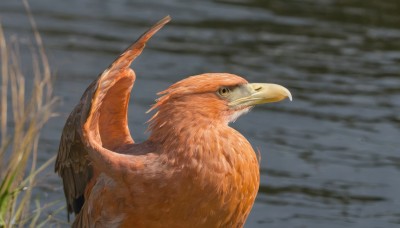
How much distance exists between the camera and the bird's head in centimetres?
606

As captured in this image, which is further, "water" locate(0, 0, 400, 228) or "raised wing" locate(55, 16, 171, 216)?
"water" locate(0, 0, 400, 228)

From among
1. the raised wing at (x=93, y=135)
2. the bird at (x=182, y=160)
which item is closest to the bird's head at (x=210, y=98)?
the bird at (x=182, y=160)

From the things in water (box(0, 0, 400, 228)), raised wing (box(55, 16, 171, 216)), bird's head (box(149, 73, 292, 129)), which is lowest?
water (box(0, 0, 400, 228))

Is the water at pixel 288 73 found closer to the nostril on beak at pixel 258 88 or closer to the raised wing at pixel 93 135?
the raised wing at pixel 93 135

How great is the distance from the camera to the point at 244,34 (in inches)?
523

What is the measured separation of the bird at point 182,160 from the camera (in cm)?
595

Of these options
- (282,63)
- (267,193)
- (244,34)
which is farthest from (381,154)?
(244,34)

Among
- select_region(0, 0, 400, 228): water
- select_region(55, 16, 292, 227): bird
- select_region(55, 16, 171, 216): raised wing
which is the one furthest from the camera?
select_region(0, 0, 400, 228): water

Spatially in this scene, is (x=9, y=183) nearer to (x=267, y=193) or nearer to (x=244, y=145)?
(x=244, y=145)

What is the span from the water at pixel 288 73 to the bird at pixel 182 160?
2.57 meters

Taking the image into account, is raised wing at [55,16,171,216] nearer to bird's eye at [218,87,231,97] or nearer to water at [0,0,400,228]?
bird's eye at [218,87,231,97]

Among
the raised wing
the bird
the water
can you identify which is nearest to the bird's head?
the bird

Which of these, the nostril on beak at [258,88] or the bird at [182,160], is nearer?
the bird at [182,160]

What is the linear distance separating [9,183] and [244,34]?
22.2 feet
